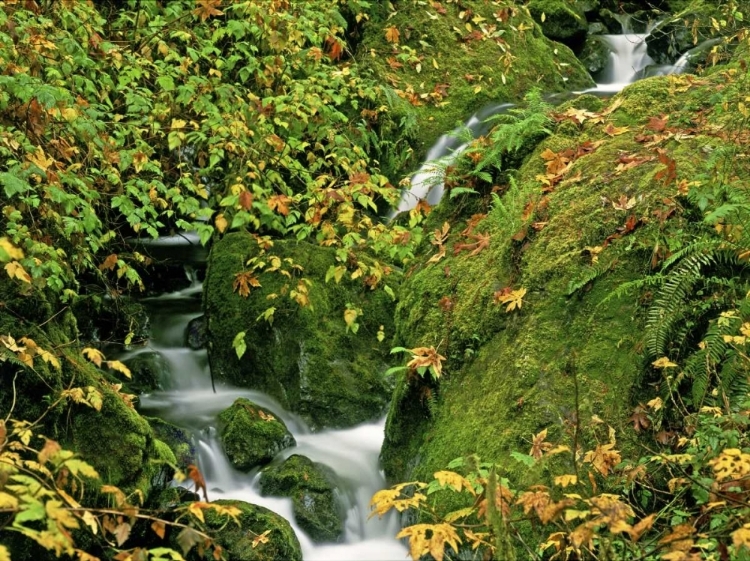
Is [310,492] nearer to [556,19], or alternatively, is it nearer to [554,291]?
[554,291]

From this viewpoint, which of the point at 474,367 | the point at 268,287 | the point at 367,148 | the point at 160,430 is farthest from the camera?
the point at 367,148

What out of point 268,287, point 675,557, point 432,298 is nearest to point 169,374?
point 268,287

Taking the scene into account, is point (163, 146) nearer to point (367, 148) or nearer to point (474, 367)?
point (367, 148)

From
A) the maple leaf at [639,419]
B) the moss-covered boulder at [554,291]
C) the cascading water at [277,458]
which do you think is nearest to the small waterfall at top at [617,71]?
the cascading water at [277,458]

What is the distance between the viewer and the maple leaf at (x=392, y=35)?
11078 millimetres

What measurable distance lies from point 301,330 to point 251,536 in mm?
2775

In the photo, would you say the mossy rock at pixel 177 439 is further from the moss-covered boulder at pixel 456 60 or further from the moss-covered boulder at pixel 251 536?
the moss-covered boulder at pixel 456 60

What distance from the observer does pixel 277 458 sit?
639cm

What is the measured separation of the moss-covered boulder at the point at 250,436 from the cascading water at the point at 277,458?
91mm

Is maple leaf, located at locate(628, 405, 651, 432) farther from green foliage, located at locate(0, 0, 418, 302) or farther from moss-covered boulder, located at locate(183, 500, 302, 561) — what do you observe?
green foliage, located at locate(0, 0, 418, 302)

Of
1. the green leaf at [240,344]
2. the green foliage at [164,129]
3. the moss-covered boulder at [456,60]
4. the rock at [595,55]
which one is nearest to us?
the green foliage at [164,129]

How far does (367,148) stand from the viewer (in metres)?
9.73

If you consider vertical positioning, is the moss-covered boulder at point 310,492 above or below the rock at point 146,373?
below

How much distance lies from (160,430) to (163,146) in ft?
11.3
